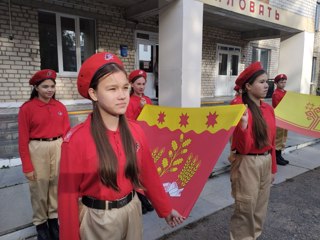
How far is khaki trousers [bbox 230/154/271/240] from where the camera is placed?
2.43 m

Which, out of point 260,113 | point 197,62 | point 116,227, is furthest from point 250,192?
point 197,62

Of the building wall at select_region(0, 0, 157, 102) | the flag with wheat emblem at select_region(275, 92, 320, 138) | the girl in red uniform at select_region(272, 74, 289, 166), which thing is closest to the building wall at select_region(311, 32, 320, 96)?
the girl in red uniform at select_region(272, 74, 289, 166)

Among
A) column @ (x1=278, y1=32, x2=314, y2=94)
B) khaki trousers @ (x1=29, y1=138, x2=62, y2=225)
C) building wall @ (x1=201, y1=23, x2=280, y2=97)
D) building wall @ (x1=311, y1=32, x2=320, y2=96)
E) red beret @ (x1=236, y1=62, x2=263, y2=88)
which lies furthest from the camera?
building wall @ (x1=311, y1=32, x2=320, y2=96)

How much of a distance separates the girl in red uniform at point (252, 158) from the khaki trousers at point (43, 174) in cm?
188

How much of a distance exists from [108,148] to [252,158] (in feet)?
4.98

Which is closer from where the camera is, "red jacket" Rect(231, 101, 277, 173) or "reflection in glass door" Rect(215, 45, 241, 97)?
"red jacket" Rect(231, 101, 277, 173)

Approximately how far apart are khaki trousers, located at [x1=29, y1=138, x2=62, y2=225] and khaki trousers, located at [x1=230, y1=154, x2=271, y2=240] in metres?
1.88

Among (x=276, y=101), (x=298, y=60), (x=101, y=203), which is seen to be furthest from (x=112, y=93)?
(x=298, y=60)

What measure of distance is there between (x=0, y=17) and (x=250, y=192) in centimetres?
656

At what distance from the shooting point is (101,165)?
1418 mm

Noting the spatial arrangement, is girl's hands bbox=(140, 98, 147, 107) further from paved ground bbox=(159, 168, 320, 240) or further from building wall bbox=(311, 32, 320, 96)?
building wall bbox=(311, 32, 320, 96)

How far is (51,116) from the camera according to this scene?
2816 millimetres

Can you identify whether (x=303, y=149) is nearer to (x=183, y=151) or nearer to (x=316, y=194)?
(x=316, y=194)

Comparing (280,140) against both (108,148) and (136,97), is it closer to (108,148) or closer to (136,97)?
(136,97)
